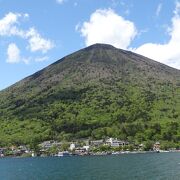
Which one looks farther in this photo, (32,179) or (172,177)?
(32,179)

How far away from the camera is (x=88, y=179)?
91875 millimetres

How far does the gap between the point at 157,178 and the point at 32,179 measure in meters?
30.1

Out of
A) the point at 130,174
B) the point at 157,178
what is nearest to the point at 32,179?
the point at 130,174

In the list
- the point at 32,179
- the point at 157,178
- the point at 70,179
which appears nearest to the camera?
the point at 157,178

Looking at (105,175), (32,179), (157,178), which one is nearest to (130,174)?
(105,175)

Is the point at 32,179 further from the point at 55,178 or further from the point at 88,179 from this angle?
the point at 88,179

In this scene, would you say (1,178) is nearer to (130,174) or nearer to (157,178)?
(130,174)

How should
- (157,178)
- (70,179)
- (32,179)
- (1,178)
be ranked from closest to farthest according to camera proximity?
1. (157,178)
2. (70,179)
3. (32,179)
4. (1,178)

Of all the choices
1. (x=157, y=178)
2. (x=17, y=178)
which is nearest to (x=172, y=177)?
(x=157, y=178)

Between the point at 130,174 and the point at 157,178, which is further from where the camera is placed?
the point at 130,174

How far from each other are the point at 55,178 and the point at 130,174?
54.6ft

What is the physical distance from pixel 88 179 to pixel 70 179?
5115 millimetres

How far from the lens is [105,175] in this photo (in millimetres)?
98500

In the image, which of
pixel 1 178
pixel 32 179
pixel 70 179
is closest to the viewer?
pixel 70 179
